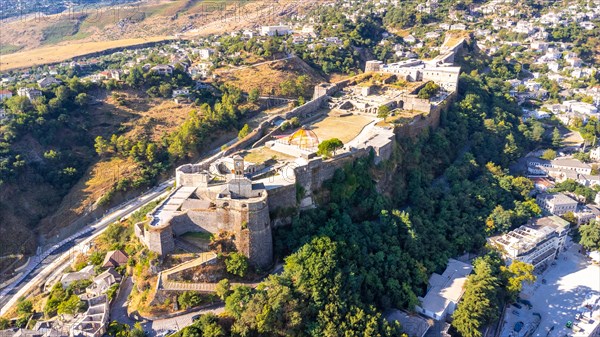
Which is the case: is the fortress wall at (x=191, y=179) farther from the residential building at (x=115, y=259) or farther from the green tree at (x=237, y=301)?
the green tree at (x=237, y=301)

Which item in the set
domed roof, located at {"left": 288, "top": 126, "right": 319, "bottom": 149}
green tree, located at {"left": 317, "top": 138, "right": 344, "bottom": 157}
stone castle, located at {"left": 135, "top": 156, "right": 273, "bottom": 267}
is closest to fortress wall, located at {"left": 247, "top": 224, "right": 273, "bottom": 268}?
stone castle, located at {"left": 135, "top": 156, "right": 273, "bottom": 267}

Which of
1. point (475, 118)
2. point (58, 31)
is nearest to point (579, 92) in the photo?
point (475, 118)

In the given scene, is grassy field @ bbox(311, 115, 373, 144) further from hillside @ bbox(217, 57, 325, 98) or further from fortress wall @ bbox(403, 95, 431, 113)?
hillside @ bbox(217, 57, 325, 98)

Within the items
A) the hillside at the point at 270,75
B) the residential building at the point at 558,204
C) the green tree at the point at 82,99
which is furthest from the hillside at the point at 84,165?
the residential building at the point at 558,204

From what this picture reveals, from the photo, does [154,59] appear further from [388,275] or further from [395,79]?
[388,275]

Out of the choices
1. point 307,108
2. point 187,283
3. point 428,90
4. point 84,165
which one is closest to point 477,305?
point 187,283
